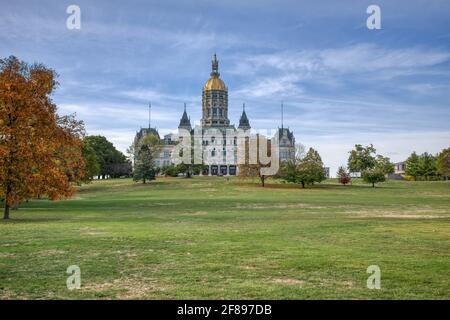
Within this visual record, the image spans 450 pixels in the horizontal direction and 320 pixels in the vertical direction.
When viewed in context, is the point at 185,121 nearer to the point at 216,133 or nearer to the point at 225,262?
the point at 216,133

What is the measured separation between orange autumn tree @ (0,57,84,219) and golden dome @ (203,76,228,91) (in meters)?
149

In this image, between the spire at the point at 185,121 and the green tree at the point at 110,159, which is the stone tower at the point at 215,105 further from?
the green tree at the point at 110,159

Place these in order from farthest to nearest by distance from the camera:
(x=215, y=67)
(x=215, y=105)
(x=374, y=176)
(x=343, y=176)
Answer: (x=215, y=67), (x=215, y=105), (x=343, y=176), (x=374, y=176)

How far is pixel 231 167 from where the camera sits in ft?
531

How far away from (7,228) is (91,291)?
1566 cm

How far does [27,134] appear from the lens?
29.6m

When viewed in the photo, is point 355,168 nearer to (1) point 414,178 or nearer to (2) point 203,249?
(1) point 414,178

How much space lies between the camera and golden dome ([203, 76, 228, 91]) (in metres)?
179

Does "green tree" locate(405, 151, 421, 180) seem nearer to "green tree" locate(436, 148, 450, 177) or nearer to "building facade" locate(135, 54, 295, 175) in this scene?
"green tree" locate(436, 148, 450, 177)

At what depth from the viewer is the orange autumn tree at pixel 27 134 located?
29.0 meters

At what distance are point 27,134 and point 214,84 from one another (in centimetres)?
15301

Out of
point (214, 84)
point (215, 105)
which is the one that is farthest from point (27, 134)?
point (214, 84)

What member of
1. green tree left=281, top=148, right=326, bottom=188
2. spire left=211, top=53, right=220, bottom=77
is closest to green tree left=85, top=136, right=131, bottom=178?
green tree left=281, top=148, right=326, bottom=188
